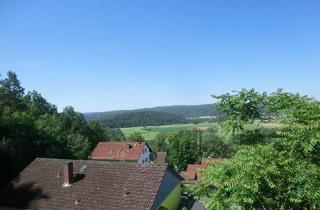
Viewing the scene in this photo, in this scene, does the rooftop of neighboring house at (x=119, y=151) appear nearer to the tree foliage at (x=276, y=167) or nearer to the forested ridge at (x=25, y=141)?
the forested ridge at (x=25, y=141)

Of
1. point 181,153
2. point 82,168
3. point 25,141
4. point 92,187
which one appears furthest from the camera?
point 181,153

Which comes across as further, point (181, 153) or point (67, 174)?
point (181, 153)

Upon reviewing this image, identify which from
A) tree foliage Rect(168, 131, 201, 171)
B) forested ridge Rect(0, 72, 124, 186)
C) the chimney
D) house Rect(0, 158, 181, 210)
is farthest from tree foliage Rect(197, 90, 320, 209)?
tree foliage Rect(168, 131, 201, 171)

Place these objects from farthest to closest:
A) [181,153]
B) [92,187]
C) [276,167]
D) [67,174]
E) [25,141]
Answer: [181,153] → [25,141] → [67,174] → [92,187] → [276,167]

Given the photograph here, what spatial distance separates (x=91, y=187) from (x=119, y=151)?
3870 centimetres

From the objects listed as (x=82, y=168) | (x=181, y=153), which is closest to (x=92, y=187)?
(x=82, y=168)

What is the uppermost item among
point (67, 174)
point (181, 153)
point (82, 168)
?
point (82, 168)

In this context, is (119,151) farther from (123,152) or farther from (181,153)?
(181,153)

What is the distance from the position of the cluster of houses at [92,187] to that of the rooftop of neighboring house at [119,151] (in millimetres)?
32640

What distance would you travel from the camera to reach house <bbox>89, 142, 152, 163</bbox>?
202ft

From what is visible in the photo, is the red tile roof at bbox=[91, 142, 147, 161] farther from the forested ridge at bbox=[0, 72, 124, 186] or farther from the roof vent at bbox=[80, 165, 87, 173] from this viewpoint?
the roof vent at bbox=[80, 165, 87, 173]

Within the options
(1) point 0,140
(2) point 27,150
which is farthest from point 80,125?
(1) point 0,140

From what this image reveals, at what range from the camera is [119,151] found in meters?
63.7

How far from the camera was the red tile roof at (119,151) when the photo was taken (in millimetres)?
61775
